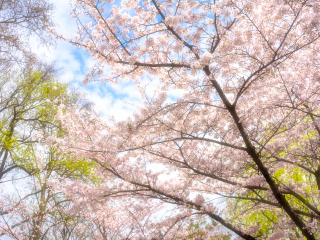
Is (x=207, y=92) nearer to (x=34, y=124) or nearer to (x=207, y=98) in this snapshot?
(x=207, y=98)

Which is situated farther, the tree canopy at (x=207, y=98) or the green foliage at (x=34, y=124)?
the green foliage at (x=34, y=124)

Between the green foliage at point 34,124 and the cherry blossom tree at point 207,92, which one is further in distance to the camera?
the green foliage at point 34,124

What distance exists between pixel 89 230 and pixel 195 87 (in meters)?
6.90

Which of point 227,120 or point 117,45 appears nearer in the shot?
point 117,45

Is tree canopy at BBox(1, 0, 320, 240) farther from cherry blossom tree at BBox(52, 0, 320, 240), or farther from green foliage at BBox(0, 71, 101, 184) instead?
green foliage at BBox(0, 71, 101, 184)

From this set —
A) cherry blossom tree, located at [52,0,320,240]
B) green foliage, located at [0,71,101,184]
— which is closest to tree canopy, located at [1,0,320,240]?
cherry blossom tree, located at [52,0,320,240]

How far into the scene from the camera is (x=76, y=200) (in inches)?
174

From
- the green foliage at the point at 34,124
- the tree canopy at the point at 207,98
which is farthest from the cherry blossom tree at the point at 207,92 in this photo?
the green foliage at the point at 34,124

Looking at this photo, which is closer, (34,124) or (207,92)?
(207,92)

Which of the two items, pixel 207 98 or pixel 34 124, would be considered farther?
pixel 34 124

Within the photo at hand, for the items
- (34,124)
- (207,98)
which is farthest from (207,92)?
(34,124)

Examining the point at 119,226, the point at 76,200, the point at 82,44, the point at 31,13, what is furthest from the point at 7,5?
the point at 119,226

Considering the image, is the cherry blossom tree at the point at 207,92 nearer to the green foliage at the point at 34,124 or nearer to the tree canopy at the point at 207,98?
the tree canopy at the point at 207,98

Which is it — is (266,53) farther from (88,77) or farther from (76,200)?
(76,200)
